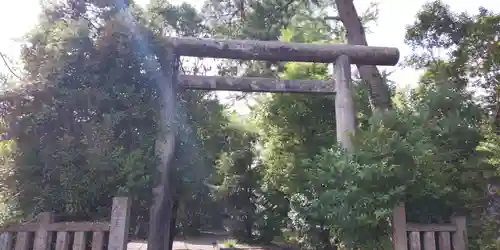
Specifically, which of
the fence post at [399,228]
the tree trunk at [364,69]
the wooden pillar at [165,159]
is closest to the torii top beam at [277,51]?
the wooden pillar at [165,159]

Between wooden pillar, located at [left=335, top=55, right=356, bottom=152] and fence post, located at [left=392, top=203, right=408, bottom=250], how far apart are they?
1.55 m

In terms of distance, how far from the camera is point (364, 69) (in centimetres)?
702

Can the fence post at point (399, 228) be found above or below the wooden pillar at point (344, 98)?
below

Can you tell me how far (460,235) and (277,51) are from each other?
3.26 m

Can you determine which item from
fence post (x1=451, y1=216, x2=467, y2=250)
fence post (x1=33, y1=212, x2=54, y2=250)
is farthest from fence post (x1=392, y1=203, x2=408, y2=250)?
fence post (x1=33, y1=212, x2=54, y2=250)

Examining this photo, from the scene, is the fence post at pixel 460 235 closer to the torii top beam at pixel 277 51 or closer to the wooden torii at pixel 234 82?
the wooden torii at pixel 234 82

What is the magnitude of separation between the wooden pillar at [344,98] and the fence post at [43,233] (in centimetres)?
376

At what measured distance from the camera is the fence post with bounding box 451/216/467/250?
4348 mm

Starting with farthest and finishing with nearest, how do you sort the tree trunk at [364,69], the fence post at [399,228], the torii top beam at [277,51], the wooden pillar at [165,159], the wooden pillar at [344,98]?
the tree trunk at [364,69], the wooden pillar at [344,98], the torii top beam at [277,51], the wooden pillar at [165,159], the fence post at [399,228]

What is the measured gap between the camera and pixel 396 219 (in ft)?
13.9

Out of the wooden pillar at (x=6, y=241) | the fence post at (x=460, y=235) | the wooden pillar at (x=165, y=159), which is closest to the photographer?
the wooden pillar at (x=6, y=241)

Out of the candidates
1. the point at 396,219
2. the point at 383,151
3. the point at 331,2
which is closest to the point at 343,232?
the point at 396,219

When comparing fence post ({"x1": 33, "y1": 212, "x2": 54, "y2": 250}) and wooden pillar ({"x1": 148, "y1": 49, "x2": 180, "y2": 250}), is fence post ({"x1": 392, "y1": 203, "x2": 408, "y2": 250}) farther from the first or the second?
fence post ({"x1": 33, "y1": 212, "x2": 54, "y2": 250})

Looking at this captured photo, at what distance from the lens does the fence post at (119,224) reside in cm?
400
